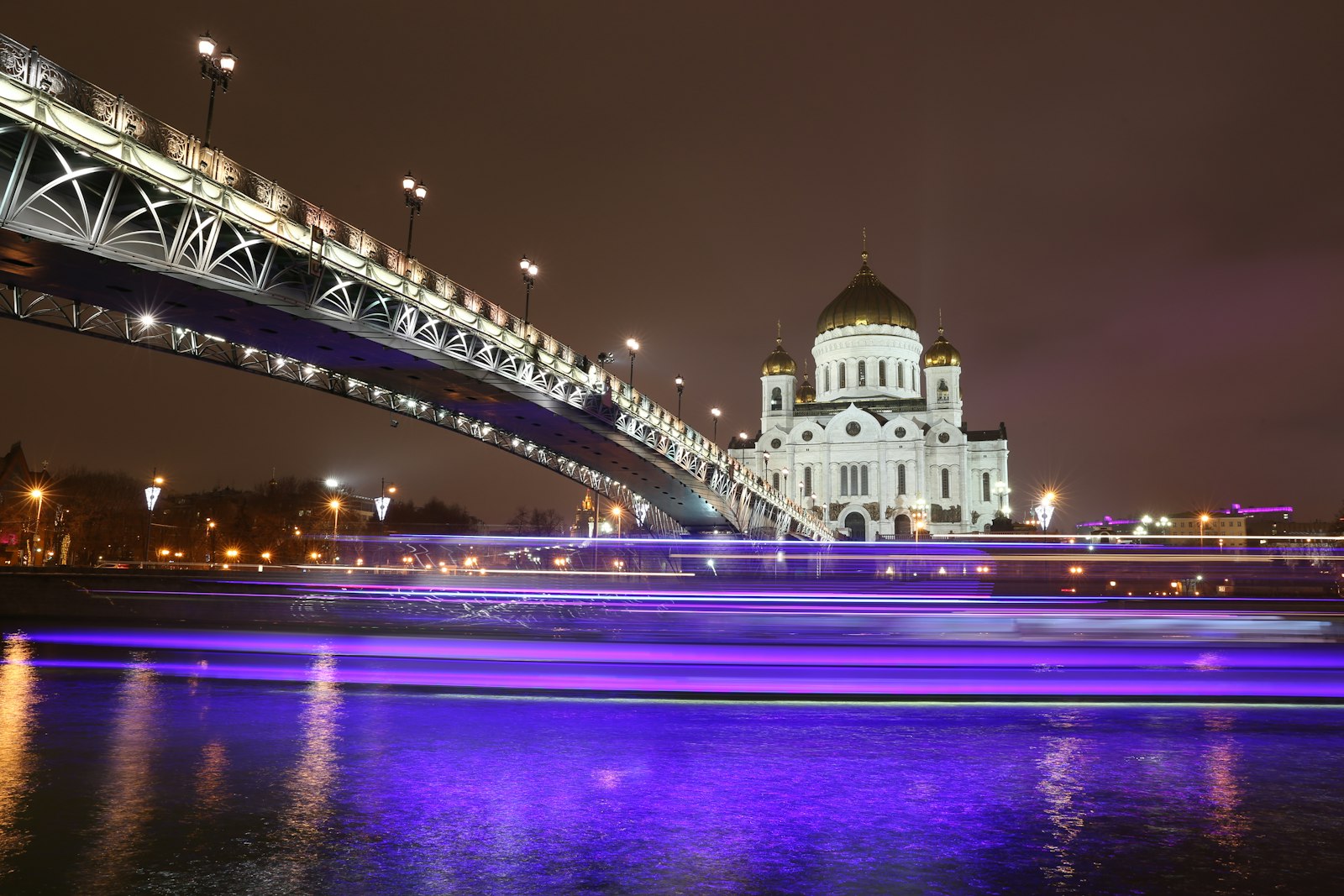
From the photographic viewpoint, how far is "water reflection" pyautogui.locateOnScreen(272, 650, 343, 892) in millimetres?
5145

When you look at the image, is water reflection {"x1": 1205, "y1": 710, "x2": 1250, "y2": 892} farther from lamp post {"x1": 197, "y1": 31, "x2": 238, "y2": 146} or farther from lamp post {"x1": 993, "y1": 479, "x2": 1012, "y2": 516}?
lamp post {"x1": 993, "y1": 479, "x2": 1012, "y2": 516}

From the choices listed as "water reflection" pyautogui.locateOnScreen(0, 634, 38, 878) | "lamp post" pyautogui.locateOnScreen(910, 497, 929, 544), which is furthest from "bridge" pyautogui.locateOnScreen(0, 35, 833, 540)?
"lamp post" pyautogui.locateOnScreen(910, 497, 929, 544)

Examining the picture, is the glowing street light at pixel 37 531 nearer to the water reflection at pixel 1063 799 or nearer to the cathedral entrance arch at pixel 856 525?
the water reflection at pixel 1063 799

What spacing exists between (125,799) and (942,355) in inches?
4362

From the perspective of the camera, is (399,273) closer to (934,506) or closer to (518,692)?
(518,692)

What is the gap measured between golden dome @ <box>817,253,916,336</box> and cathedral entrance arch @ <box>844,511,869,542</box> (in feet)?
79.7

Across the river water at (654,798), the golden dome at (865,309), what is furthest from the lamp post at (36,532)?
the golden dome at (865,309)

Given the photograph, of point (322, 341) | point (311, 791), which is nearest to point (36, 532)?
point (322, 341)

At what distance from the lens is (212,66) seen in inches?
849

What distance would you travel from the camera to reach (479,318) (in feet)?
103

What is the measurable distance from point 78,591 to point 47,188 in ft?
29.4

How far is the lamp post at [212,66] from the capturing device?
20500mm

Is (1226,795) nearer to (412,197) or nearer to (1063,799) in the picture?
(1063,799)

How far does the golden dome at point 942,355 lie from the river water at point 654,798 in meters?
103
